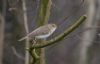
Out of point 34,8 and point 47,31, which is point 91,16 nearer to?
point 34,8

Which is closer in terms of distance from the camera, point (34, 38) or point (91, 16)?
point (34, 38)

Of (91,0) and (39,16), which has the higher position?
(91,0)

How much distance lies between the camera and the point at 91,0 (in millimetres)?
10750

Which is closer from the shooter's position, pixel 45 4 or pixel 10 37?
pixel 45 4

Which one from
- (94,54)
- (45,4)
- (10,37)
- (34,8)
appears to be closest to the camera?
(45,4)

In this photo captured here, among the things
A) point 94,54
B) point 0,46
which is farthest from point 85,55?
point 0,46

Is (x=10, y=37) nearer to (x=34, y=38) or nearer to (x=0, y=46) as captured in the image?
(x=0, y=46)

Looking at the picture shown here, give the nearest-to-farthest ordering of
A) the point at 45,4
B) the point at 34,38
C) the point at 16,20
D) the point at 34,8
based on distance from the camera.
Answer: the point at 34,38
the point at 45,4
the point at 34,8
the point at 16,20

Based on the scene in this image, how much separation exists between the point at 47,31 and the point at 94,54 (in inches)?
315

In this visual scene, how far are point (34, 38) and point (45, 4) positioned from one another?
0.94 ft

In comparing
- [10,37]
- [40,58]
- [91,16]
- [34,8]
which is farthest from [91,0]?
[40,58]

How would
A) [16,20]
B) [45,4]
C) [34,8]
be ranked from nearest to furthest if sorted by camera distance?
[45,4]
[34,8]
[16,20]

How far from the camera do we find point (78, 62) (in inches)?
411

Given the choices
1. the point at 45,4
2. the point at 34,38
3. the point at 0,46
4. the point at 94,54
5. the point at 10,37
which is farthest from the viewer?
the point at 94,54
